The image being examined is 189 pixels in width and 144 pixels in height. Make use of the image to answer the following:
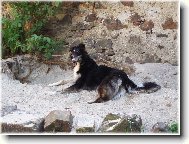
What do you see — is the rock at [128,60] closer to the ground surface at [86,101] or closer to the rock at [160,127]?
the ground surface at [86,101]

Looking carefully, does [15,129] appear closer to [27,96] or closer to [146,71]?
[27,96]

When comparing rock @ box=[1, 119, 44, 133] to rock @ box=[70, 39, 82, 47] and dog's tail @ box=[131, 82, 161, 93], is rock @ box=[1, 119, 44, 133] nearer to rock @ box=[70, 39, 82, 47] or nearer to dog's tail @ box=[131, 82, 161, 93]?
dog's tail @ box=[131, 82, 161, 93]

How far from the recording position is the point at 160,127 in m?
5.13

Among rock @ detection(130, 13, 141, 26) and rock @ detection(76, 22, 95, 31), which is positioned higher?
rock @ detection(130, 13, 141, 26)

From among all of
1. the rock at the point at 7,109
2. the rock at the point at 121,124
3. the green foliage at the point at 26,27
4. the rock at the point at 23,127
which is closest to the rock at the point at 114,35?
the green foliage at the point at 26,27

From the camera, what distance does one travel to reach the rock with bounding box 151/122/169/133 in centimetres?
510

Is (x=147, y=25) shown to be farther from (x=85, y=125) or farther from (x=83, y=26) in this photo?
(x=85, y=125)

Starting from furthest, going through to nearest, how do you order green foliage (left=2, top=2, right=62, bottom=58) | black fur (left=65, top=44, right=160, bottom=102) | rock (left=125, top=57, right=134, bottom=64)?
rock (left=125, top=57, right=134, bottom=64) < green foliage (left=2, top=2, right=62, bottom=58) < black fur (left=65, top=44, right=160, bottom=102)

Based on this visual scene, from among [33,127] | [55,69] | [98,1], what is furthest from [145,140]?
[98,1]

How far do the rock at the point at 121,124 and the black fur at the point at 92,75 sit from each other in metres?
0.70

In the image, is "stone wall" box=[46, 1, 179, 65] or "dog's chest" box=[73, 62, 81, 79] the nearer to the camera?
"dog's chest" box=[73, 62, 81, 79]

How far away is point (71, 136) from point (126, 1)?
95.7 inches

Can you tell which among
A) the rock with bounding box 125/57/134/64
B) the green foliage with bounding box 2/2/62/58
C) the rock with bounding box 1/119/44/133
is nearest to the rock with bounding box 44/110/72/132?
the rock with bounding box 1/119/44/133

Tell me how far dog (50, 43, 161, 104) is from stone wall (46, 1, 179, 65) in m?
0.51
